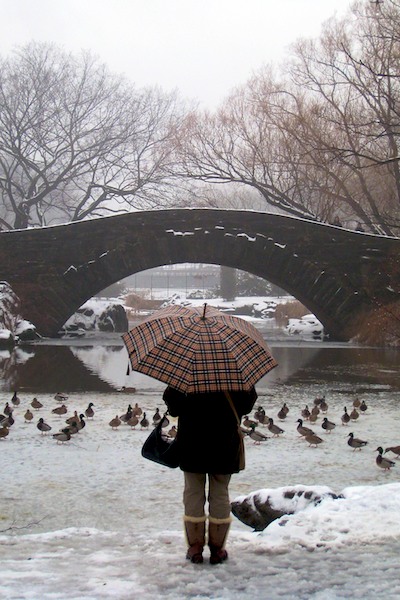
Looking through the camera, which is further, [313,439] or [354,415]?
[354,415]

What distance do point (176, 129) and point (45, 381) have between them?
20473mm

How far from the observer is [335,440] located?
997 cm

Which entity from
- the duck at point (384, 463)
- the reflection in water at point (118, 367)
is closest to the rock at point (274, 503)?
the duck at point (384, 463)

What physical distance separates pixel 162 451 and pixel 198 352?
26.6 inches

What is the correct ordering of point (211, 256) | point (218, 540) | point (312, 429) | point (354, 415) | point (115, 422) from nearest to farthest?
point (218, 540)
point (115, 422)
point (312, 429)
point (354, 415)
point (211, 256)

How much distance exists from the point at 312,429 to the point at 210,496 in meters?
5.95

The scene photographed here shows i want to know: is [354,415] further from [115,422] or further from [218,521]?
[218,521]

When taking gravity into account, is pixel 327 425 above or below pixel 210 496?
below

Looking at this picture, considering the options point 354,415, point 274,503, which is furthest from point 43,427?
point 274,503

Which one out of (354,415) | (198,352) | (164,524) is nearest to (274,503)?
A: (164,524)

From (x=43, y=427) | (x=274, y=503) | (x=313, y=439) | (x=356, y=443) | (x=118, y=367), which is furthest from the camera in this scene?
(x=118, y=367)

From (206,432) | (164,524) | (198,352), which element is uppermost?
(198,352)

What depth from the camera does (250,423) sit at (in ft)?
33.3

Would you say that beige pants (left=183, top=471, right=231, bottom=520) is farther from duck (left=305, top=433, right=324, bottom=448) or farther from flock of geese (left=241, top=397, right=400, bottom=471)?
duck (left=305, top=433, right=324, bottom=448)
